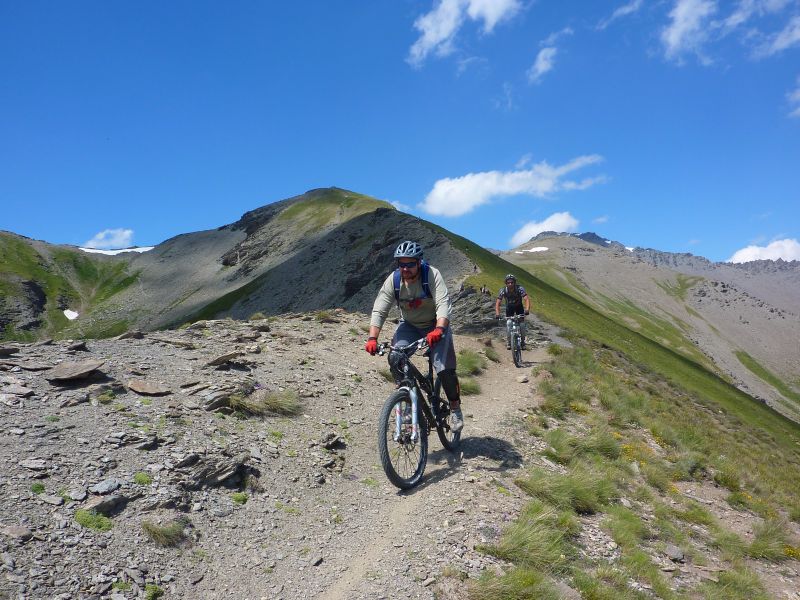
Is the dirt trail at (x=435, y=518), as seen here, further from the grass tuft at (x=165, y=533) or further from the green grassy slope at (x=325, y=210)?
the green grassy slope at (x=325, y=210)

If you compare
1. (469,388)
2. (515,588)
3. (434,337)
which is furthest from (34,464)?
(469,388)

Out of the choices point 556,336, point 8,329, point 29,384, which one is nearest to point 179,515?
point 29,384

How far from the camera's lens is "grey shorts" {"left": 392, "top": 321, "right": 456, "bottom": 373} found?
9.07m

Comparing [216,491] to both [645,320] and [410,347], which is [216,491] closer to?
[410,347]

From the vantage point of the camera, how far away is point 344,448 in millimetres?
10055

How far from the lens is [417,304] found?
29.7 ft

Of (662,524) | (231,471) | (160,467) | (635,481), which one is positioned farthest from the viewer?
(635,481)

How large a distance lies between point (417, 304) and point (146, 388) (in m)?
5.57

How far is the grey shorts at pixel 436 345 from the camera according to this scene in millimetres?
9070

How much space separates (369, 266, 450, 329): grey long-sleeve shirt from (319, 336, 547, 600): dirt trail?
2.95 metres

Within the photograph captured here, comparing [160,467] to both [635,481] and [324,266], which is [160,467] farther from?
[324,266]

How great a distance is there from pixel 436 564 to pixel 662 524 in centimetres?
575

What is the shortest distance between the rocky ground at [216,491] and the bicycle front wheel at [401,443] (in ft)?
1.07

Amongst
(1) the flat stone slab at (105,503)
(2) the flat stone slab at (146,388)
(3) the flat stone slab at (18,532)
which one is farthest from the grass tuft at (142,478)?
(2) the flat stone slab at (146,388)
